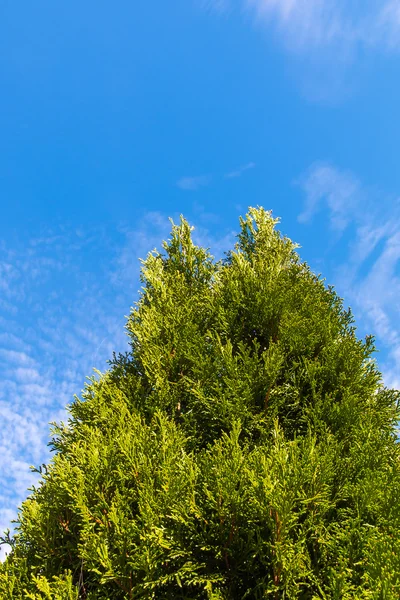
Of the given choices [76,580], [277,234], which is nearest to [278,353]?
[76,580]

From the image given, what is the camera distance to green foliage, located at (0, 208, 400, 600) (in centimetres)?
497

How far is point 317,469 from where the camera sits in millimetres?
5172

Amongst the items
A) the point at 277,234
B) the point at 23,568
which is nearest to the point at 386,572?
the point at 23,568

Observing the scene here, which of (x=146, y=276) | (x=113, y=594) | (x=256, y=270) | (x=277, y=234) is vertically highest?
Result: (x=277, y=234)

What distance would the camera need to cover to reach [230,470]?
515 centimetres

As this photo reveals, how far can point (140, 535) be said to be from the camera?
4988 mm

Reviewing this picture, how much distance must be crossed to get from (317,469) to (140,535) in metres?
2.42

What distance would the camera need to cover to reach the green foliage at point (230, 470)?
497cm

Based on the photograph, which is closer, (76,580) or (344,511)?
(344,511)

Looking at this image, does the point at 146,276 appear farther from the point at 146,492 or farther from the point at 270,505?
the point at 270,505

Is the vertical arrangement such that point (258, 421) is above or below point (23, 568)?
above

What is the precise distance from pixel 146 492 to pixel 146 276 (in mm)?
6315

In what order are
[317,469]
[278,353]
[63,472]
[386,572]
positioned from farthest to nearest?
[278,353], [63,472], [317,469], [386,572]

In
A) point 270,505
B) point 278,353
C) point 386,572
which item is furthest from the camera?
point 278,353
